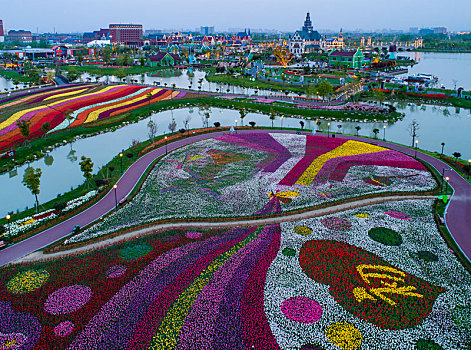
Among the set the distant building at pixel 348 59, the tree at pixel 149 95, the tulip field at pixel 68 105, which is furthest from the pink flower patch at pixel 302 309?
the distant building at pixel 348 59

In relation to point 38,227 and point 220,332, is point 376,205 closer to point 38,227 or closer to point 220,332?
point 220,332

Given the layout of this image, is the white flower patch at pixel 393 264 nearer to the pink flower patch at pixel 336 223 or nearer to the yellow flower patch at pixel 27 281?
the pink flower patch at pixel 336 223

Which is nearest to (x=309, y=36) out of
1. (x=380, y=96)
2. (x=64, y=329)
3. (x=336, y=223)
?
(x=380, y=96)

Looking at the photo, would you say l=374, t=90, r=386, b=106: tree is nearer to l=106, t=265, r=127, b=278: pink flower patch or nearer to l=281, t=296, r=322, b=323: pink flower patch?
l=281, t=296, r=322, b=323: pink flower patch

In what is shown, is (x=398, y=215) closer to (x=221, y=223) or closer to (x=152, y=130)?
(x=221, y=223)

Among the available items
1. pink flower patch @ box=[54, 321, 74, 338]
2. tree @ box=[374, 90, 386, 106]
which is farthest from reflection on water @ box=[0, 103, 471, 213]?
pink flower patch @ box=[54, 321, 74, 338]

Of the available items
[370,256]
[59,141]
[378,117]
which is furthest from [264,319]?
[378,117]
